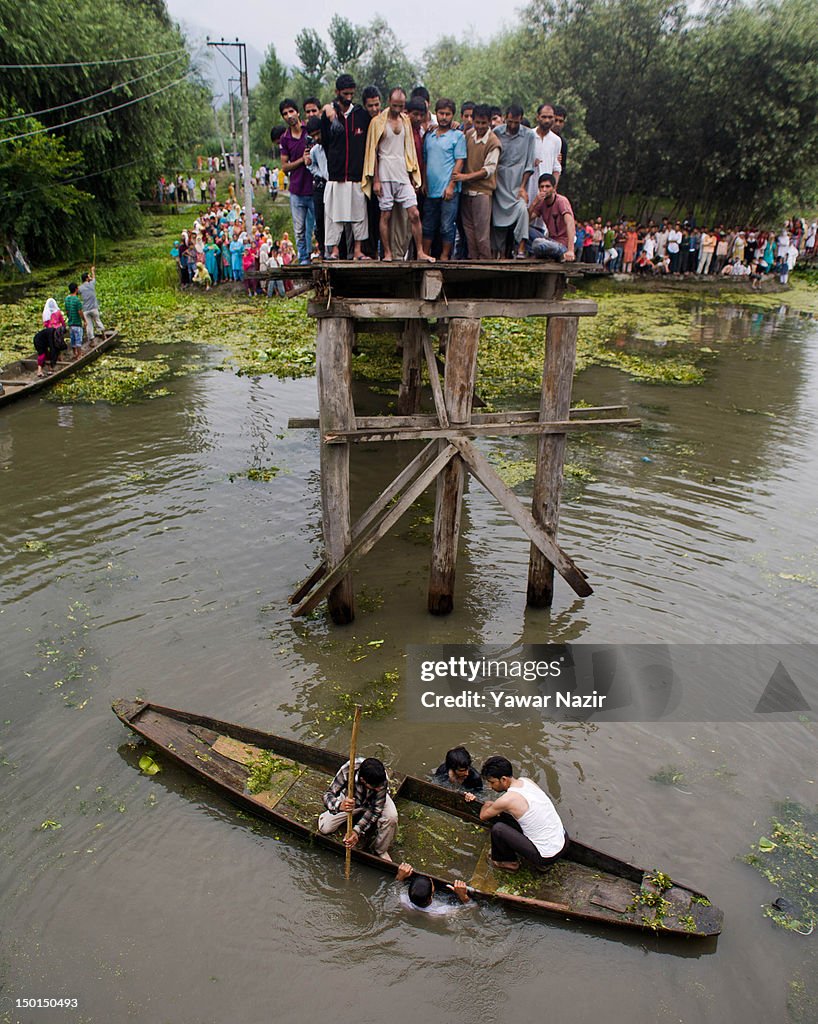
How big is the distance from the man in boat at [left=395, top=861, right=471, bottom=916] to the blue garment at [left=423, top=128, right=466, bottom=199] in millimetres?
7246

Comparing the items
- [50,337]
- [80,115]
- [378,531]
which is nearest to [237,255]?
[80,115]

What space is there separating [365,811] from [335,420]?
3.86 meters

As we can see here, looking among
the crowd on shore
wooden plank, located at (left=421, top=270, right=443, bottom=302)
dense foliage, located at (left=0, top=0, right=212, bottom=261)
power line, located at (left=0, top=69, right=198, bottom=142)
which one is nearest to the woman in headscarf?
the crowd on shore

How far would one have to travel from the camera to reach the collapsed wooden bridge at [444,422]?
7.30 meters

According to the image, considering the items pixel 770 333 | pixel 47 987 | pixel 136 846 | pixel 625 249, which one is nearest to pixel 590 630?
pixel 136 846

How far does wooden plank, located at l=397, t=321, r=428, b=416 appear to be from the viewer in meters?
13.3

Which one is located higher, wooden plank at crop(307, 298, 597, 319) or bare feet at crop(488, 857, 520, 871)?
wooden plank at crop(307, 298, 597, 319)

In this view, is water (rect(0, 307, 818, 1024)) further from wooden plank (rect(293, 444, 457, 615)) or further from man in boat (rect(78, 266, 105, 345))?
man in boat (rect(78, 266, 105, 345))

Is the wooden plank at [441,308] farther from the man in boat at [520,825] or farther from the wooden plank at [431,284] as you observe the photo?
the man in boat at [520,825]

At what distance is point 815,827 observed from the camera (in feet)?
20.0

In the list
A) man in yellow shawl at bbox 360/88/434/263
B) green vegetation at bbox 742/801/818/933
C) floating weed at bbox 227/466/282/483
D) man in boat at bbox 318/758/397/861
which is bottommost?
green vegetation at bbox 742/801/818/933

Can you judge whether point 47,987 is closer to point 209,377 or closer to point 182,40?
point 209,377

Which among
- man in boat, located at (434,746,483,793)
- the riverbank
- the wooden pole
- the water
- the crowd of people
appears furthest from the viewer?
the crowd of people

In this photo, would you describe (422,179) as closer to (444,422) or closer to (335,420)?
(444,422)
